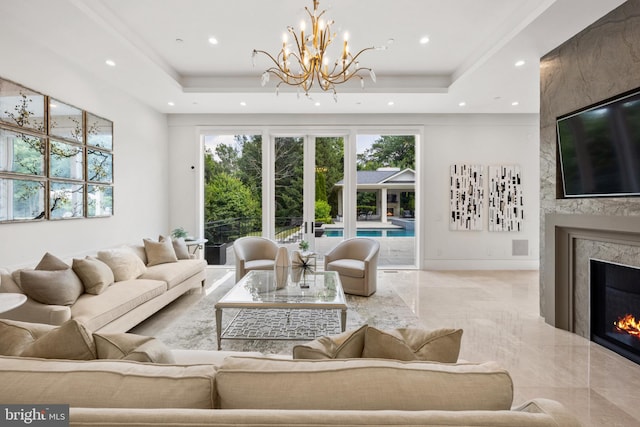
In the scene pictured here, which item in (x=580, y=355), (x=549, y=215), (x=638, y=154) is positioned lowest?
(x=580, y=355)

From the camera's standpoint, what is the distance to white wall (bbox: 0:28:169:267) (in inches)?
125

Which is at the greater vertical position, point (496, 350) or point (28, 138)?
point (28, 138)

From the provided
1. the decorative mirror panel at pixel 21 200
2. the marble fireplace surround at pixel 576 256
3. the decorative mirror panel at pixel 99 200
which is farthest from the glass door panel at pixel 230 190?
the marble fireplace surround at pixel 576 256

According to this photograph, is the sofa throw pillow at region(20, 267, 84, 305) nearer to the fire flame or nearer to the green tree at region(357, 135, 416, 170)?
the fire flame

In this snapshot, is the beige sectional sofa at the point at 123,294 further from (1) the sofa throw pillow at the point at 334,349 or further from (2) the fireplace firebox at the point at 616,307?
(2) the fireplace firebox at the point at 616,307

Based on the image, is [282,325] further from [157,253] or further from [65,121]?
[65,121]

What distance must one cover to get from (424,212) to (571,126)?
10.6 ft

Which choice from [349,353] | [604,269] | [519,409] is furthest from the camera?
[604,269]

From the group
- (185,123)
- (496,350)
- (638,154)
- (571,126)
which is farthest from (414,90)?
Result: (185,123)

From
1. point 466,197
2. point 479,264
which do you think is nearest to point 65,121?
point 466,197

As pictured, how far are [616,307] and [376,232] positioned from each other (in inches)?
158

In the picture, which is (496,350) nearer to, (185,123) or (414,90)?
(414,90)

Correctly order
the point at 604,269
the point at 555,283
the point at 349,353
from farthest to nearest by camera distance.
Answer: the point at 555,283 < the point at 604,269 < the point at 349,353

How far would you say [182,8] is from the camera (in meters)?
3.22
